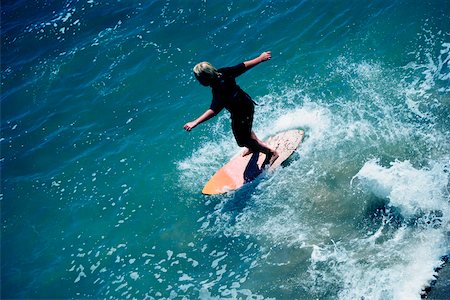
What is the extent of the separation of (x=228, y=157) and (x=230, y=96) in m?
2.66

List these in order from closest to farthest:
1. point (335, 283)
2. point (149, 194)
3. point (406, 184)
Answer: point (335, 283) → point (406, 184) → point (149, 194)

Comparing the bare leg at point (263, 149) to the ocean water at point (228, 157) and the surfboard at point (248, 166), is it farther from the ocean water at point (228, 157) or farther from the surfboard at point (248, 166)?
the ocean water at point (228, 157)

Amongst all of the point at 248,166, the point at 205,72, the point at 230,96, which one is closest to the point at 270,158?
the point at 248,166

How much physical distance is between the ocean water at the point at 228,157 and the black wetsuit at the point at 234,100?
61.2 inches

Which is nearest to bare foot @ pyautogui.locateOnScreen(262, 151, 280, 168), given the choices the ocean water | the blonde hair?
the ocean water

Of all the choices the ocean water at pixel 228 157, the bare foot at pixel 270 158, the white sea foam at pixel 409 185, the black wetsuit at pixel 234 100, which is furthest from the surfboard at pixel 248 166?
the white sea foam at pixel 409 185

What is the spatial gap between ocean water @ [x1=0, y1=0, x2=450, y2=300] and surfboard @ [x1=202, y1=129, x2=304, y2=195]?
0.68 feet

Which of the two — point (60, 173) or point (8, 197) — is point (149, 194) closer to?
point (60, 173)

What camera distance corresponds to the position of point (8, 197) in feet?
32.6

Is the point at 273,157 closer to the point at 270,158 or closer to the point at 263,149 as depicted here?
the point at 270,158

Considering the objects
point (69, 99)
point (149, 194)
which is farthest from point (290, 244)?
point (69, 99)

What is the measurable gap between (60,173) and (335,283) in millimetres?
7679

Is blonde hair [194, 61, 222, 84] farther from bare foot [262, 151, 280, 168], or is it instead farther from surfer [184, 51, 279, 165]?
bare foot [262, 151, 280, 168]

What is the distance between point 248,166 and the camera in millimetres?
8188
